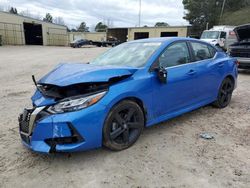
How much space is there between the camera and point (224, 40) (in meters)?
21.4

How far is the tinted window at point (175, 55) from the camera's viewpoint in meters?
A: 4.04

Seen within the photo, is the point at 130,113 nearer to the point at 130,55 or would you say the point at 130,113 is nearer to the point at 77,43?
the point at 130,55

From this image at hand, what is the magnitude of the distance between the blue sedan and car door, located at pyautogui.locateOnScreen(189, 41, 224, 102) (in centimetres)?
2

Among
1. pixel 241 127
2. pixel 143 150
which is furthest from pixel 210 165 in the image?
pixel 241 127

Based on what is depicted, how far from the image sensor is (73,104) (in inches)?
119

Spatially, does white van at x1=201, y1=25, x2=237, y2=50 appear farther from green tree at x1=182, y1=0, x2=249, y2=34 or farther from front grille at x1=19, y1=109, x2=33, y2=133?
green tree at x1=182, y1=0, x2=249, y2=34

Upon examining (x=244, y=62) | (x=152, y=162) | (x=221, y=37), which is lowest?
(x=152, y=162)

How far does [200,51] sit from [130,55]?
5.01ft

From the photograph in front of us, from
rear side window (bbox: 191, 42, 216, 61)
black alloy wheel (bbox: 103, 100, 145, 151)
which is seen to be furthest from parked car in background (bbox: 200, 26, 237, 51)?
black alloy wheel (bbox: 103, 100, 145, 151)

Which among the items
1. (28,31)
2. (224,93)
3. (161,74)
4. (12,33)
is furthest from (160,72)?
(28,31)

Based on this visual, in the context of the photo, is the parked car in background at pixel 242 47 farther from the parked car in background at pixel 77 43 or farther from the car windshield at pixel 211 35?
the parked car in background at pixel 77 43

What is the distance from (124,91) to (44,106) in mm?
1024

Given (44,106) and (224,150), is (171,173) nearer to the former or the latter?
(224,150)

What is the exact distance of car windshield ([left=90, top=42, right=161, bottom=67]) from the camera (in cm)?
396
